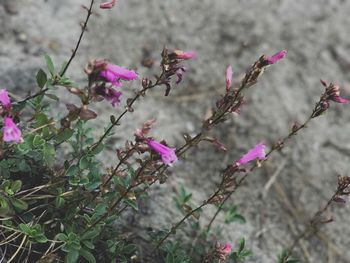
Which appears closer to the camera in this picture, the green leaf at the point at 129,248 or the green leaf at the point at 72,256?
the green leaf at the point at 72,256

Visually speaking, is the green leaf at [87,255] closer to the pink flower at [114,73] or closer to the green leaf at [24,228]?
the green leaf at [24,228]

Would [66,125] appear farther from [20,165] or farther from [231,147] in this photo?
[231,147]

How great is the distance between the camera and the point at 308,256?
11.5 feet

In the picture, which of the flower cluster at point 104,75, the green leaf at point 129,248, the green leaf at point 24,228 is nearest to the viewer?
the flower cluster at point 104,75

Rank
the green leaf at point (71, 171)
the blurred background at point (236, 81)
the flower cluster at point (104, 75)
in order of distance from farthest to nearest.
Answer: the blurred background at point (236, 81), the green leaf at point (71, 171), the flower cluster at point (104, 75)

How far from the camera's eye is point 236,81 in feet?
15.3

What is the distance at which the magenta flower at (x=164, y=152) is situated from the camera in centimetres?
215

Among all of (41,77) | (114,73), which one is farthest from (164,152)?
(41,77)

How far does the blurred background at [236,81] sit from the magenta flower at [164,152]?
0.88 m

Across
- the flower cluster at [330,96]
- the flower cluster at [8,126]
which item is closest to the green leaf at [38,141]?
the flower cluster at [8,126]

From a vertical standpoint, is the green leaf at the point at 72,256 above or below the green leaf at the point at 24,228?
above

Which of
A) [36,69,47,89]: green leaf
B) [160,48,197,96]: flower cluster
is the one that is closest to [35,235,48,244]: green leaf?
[36,69,47,89]: green leaf

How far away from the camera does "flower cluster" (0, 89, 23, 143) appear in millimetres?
2024

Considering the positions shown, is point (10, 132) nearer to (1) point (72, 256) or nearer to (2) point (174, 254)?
(1) point (72, 256)
